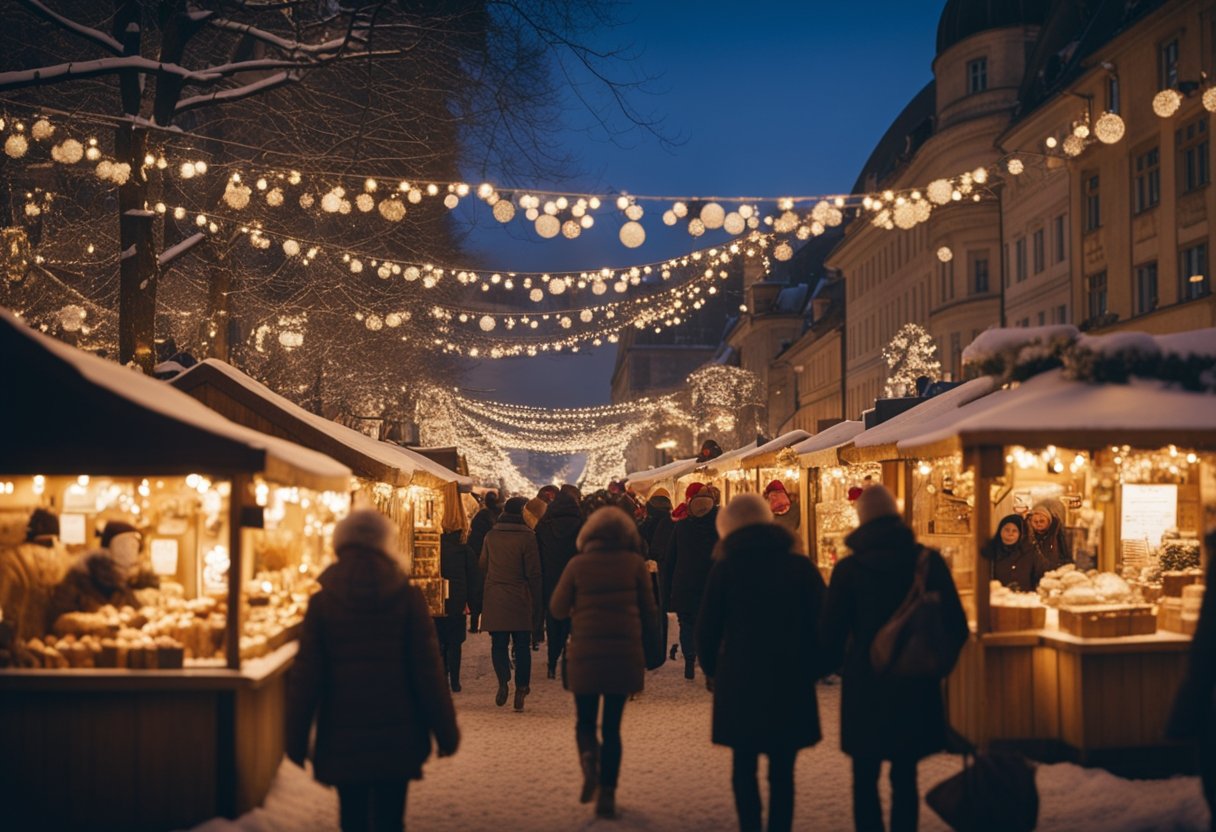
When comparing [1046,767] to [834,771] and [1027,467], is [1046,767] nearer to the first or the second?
[834,771]

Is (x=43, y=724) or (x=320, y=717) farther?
(x=43, y=724)

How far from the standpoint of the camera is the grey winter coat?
13352 mm

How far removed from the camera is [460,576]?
49.4ft

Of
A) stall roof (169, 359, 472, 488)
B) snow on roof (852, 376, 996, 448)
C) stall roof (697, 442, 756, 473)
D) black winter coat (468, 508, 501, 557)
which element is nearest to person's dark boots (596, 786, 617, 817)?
snow on roof (852, 376, 996, 448)

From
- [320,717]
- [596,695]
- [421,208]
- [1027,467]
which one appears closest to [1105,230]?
[421,208]

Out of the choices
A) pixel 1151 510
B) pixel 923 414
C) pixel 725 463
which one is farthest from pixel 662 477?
pixel 1151 510

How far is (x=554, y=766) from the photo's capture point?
10.5m

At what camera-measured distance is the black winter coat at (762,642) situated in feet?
23.4

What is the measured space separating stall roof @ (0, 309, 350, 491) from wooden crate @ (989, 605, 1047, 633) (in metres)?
5.04

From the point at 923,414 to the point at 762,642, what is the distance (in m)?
8.49

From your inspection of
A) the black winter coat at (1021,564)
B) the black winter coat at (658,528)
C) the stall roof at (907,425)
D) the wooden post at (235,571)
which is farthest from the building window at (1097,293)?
the wooden post at (235,571)

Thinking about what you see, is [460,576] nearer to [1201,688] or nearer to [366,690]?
[366,690]

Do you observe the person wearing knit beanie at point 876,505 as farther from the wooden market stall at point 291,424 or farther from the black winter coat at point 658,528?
the black winter coat at point 658,528

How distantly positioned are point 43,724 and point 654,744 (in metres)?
4.93
